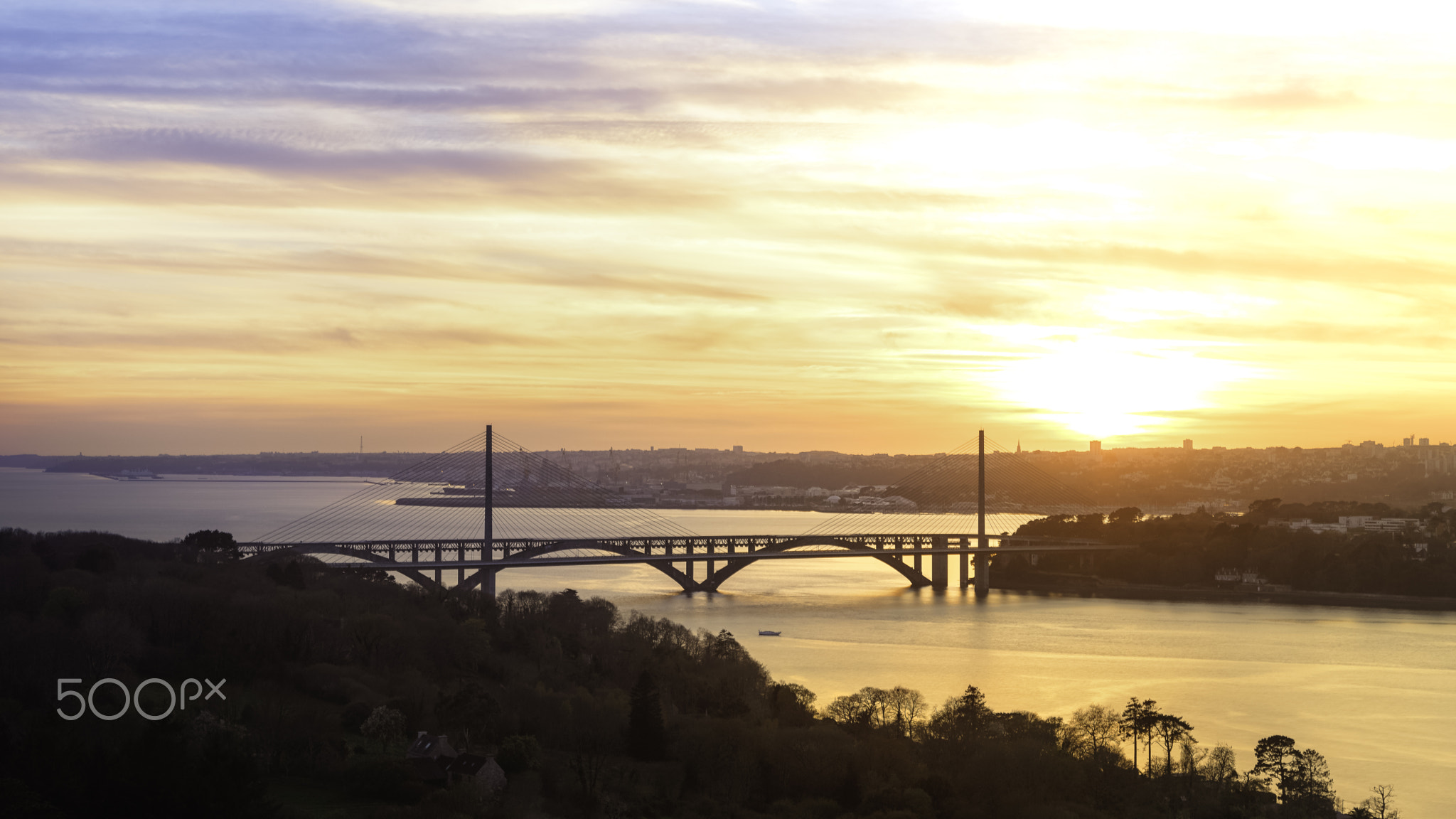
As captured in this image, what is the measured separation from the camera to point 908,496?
69.7 m

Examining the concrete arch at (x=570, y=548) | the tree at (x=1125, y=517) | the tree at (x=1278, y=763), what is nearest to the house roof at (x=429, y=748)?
the tree at (x=1278, y=763)

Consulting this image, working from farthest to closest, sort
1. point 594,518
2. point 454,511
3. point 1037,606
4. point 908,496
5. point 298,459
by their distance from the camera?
point 298,459, point 908,496, point 454,511, point 594,518, point 1037,606

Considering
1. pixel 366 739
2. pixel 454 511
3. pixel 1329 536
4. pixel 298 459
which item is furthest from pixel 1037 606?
pixel 298 459

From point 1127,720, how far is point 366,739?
27.0ft

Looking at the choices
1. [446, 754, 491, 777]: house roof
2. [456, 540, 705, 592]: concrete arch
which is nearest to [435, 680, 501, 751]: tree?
[446, 754, 491, 777]: house roof

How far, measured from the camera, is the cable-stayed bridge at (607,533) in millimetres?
30438

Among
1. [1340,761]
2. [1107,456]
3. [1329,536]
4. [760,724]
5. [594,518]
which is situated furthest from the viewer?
[1107,456]

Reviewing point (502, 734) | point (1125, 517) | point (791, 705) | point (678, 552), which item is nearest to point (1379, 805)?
point (791, 705)

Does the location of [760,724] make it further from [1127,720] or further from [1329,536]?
[1329,536]

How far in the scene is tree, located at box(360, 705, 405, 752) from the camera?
438 inches

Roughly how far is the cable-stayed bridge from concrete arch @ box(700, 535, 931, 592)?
0.14ft

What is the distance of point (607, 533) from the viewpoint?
152 feet

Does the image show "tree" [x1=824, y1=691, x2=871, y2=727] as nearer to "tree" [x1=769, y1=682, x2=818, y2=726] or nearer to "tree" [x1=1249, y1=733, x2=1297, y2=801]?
"tree" [x1=769, y1=682, x2=818, y2=726]

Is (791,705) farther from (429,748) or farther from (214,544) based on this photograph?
(214,544)
